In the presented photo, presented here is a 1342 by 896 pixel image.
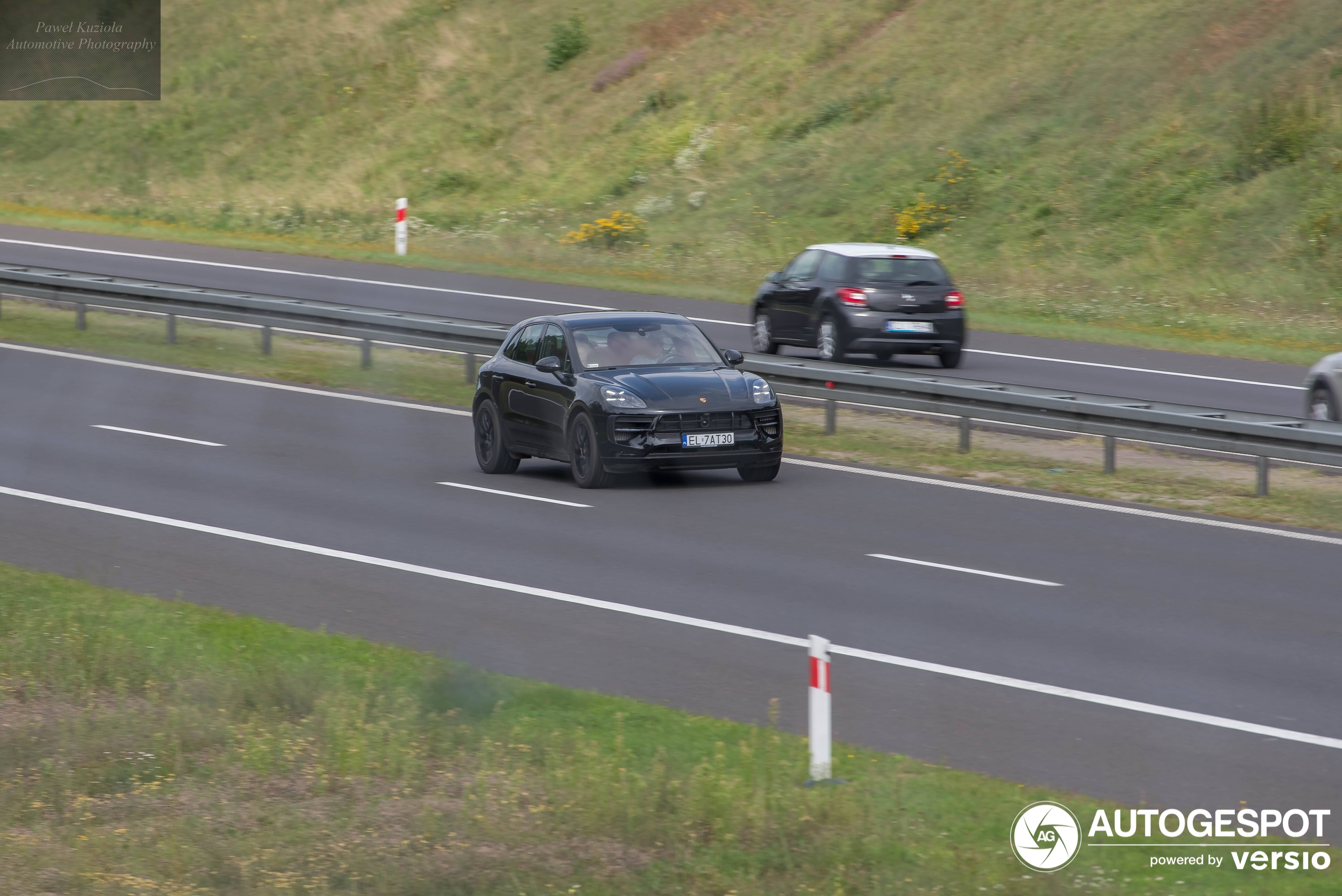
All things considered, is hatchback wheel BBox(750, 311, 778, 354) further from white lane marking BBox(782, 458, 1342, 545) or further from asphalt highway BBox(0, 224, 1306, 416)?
white lane marking BBox(782, 458, 1342, 545)

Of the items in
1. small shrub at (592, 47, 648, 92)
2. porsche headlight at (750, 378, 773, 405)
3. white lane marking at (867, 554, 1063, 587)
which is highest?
small shrub at (592, 47, 648, 92)

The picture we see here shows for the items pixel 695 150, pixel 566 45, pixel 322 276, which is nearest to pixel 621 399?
pixel 322 276

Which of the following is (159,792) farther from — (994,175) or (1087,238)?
(994,175)

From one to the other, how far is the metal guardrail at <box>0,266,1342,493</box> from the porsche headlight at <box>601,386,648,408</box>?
449 cm

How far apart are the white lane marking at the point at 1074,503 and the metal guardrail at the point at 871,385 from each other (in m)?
1.36

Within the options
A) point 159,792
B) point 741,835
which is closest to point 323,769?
point 159,792

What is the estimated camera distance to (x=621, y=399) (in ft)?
54.8

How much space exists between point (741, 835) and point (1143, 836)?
1.51 m

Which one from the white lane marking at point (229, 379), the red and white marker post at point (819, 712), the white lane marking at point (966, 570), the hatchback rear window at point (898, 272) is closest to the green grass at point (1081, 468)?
the hatchback rear window at point (898, 272)

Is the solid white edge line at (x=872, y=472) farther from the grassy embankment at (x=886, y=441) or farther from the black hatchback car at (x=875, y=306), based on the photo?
the black hatchback car at (x=875, y=306)

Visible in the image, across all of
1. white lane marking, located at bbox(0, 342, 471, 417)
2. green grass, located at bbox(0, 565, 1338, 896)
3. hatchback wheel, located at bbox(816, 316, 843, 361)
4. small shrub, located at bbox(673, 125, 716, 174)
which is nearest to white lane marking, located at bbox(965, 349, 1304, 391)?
hatchback wheel, located at bbox(816, 316, 843, 361)

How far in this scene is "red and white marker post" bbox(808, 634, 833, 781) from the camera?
24.8 feet

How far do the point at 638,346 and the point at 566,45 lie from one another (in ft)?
137

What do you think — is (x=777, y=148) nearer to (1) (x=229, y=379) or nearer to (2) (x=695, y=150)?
(2) (x=695, y=150)
